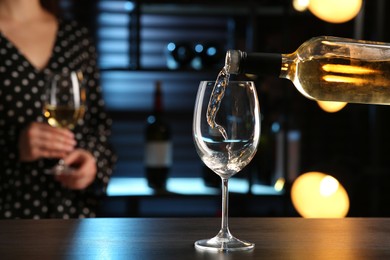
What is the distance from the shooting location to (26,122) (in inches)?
77.5

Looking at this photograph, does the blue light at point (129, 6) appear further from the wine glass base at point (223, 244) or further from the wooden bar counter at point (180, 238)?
the wine glass base at point (223, 244)

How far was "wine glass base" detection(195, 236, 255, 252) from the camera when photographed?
91 cm

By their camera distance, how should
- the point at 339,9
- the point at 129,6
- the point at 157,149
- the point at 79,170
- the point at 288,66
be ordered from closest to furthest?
the point at 288,66
the point at 79,170
the point at 157,149
the point at 339,9
the point at 129,6

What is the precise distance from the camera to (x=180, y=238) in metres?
0.98

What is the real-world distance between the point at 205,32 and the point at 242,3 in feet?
1.07

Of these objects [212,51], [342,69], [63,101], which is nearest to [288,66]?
[342,69]

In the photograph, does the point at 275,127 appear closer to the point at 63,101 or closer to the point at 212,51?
the point at 212,51

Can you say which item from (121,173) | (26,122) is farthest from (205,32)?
(26,122)

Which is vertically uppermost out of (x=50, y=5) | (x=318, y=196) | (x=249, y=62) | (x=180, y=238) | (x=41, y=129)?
(x=50, y=5)

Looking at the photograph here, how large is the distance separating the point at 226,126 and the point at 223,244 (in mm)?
150

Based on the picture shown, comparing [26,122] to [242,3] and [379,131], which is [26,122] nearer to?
[242,3]

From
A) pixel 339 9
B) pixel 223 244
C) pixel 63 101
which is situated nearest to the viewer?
pixel 223 244

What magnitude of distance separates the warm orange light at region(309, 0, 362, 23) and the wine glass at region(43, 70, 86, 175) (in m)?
1.12

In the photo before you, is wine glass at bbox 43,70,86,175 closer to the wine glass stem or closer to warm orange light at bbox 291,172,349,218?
the wine glass stem
